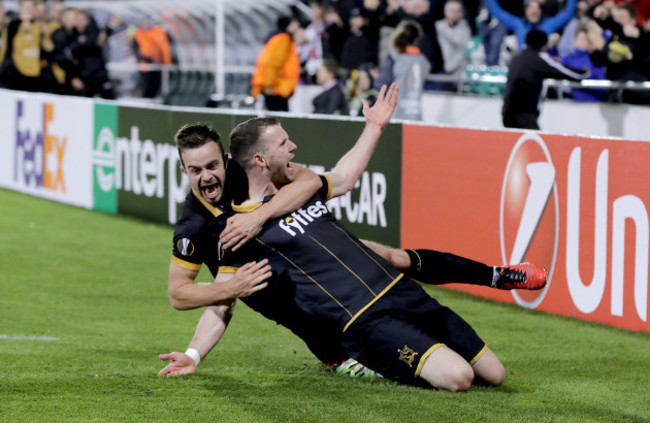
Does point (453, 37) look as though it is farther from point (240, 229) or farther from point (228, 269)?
point (240, 229)

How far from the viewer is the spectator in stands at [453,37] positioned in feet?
60.3

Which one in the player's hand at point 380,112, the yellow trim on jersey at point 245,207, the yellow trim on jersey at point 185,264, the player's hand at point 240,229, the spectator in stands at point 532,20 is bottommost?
the yellow trim on jersey at point 185,264

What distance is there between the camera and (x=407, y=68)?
16000 millimetres

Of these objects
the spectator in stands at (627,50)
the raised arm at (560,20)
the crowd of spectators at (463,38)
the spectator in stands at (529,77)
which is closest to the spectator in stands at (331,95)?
the crowd of spectators at (463,38)

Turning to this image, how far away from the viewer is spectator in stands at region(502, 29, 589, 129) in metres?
13.6

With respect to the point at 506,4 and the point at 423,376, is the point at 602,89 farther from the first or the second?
the point at 423,376

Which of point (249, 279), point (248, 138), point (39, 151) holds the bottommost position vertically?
point (39, 151)

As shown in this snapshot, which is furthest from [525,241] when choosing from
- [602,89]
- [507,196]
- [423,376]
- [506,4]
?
[506,4]

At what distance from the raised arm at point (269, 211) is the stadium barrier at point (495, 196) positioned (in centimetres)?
299

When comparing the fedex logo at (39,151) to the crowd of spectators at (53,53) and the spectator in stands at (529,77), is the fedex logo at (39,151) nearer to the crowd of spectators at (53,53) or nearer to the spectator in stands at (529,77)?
the crowd of spectators at (53,53)

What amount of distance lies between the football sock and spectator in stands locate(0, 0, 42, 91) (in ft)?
51.3

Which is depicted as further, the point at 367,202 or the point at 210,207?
the point at 367,202

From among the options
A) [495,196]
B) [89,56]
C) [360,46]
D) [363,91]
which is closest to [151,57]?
[89,56]

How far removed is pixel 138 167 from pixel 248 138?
893cm
